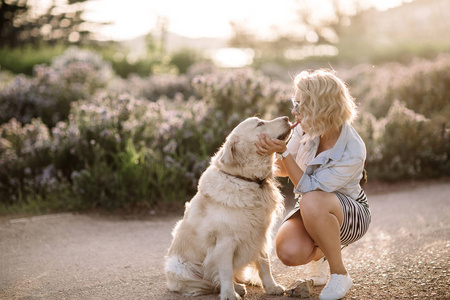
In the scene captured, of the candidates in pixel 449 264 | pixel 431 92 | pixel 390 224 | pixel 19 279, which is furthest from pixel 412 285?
pixel 431 92

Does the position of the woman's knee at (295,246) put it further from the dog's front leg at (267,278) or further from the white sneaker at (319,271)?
the white sneaker at (319,271)

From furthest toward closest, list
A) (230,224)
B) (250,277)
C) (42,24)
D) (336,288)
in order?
(42,24), (250,277), (230,224), (336,288)

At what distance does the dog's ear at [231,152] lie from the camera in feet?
10.8

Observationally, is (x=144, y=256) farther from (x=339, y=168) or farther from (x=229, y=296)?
(x=339, y=168)

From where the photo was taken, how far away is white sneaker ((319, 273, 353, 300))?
306 cm

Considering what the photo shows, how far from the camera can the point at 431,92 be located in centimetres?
841

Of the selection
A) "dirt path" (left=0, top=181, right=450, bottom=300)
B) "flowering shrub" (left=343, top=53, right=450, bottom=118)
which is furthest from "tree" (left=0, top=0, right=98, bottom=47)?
"dirt path" (left=0, top=181, right=450, bottom=300)

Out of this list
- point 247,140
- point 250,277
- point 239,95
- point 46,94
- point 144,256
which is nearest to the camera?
point 247,140

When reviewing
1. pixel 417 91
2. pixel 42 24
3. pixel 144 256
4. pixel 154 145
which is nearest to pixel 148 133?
pixel 154 145

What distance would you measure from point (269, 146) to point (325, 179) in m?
0.48

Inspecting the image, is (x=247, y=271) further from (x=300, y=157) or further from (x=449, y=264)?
(x=449, y=264)

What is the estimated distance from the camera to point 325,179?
3211mm

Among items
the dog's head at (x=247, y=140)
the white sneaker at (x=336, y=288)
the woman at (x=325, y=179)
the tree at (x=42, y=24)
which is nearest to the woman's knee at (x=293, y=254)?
the woman at (x=325, y=179)

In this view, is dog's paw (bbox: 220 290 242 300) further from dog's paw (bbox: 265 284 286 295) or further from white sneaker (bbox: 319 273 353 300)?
white sneaker (bbox: 319 273 353 300)
